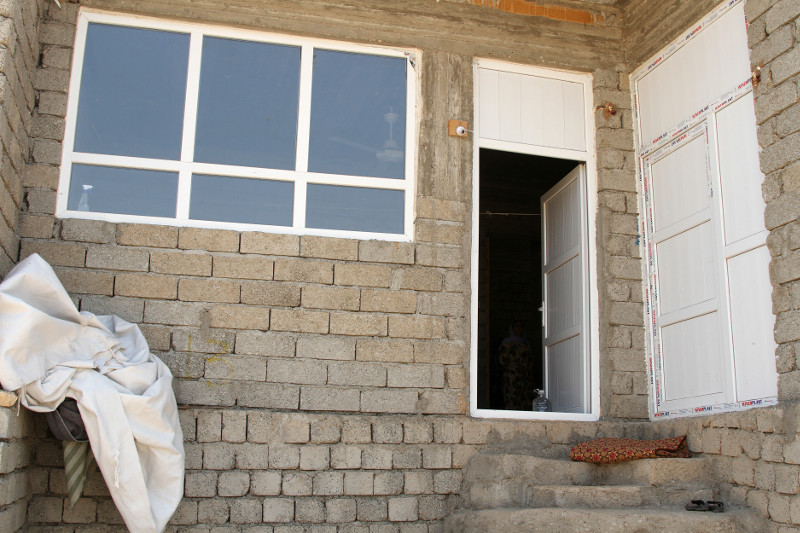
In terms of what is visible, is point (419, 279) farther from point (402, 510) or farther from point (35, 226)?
Answer: point (35, 226)

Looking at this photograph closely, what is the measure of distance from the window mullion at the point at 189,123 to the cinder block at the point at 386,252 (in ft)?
4.09

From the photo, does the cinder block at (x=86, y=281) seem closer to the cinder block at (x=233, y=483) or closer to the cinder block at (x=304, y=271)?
the cinder block at (x=304, y=271)

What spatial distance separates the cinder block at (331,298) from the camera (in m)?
5.34

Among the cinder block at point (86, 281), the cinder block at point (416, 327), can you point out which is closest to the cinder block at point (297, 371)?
the cinder block at point (416, 327)

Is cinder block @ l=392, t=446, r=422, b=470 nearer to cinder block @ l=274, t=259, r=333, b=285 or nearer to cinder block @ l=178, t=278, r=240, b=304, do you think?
cinder block @ l=274, t=259, r=333, b=285

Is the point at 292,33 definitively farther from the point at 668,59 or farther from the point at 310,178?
the point at 668,59

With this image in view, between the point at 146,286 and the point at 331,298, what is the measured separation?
1228 mm

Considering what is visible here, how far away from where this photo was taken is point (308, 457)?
5.07 metres

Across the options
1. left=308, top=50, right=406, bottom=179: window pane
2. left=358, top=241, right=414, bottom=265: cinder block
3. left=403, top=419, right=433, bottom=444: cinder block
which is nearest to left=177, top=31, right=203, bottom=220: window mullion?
left=308, top=50, right=406, bottom=179: window pane

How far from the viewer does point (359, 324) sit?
5.38 m

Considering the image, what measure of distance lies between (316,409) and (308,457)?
1.03 ft

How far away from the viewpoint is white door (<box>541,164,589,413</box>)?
6.03 metres

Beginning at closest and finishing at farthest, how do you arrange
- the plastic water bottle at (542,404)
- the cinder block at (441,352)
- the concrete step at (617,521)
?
the concrete step at (617,521), the cinder block at (441,352), the plastic water bottle at (542,404)

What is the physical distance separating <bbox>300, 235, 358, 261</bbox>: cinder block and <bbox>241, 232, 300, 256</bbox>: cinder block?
6 centimetres
